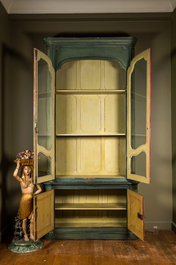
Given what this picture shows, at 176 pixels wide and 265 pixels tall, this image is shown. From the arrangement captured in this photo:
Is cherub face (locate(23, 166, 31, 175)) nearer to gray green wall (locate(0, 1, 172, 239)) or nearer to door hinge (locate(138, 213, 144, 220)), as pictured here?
gray green wall (locate(0, 1, 172, 239))

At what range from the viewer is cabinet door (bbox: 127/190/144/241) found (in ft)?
10.2

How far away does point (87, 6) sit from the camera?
3.88m

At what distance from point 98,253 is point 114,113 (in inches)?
77.6

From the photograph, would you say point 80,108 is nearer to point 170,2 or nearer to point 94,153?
point 94,153

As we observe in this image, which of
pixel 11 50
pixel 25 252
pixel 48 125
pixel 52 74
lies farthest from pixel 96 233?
pixel 11 50

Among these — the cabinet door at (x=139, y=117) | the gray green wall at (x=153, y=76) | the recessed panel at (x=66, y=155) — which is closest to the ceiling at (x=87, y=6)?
the gray green wall at (x=153, y=76)

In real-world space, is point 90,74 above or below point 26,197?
above

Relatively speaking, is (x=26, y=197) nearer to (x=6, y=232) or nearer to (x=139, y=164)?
(x=6, y=232)

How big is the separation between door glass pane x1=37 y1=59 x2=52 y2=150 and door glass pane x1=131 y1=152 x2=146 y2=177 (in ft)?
3.83

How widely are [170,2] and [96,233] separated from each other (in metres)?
3.59

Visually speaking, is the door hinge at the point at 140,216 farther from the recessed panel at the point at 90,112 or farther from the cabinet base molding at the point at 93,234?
the recessed panel at the point at 90,112

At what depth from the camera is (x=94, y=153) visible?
3.93 m

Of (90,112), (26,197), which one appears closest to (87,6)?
(90,112)

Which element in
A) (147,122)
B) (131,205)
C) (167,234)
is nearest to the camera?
(147,122)
